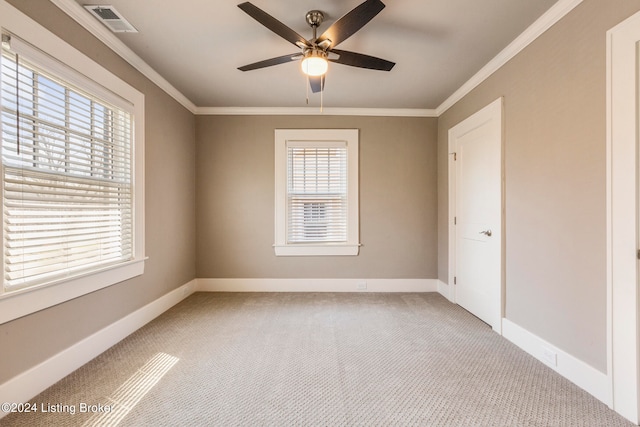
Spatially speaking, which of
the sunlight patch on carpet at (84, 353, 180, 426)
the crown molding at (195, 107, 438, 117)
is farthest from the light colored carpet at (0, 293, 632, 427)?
the crown molding at (195, 107, 438, 117)

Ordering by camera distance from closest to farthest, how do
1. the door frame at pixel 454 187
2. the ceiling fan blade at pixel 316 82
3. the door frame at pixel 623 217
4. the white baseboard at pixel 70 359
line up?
the door frame at pixel 623 217
the white baseboard at pixel 70 359
the ceiling fan blade at pixel 316 82
the door frame at pixel 454 187

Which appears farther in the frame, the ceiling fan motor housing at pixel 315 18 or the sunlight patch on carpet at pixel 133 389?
the ceiling fan motor housing at pixel 315 18

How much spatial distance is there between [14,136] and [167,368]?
1730 mm

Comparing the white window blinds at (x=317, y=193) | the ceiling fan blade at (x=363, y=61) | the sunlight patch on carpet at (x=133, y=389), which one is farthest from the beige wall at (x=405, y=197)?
the ceiling fan blade at (x=363, y=61)

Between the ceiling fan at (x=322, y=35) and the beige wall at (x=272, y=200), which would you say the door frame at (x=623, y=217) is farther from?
the beige wall at (x=272, y=200)

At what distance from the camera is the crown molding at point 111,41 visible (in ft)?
6.25

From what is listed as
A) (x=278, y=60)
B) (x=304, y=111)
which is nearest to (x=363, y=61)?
(x=278, y=60)

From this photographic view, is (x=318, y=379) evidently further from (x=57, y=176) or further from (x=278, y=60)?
(x=278, y=60)

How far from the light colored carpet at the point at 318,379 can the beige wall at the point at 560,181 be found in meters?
0.42

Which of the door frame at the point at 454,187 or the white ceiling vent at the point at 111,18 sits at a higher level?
the white ceiling vent at the point at 111,18

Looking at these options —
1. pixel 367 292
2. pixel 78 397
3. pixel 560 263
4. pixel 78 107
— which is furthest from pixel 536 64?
pixel 78 397

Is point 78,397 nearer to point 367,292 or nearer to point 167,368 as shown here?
point 167,368

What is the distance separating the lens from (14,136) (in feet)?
5.22

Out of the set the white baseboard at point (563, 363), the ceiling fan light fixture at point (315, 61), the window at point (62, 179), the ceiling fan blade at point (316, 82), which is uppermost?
the ceiling fan blade at point (316, 82)
